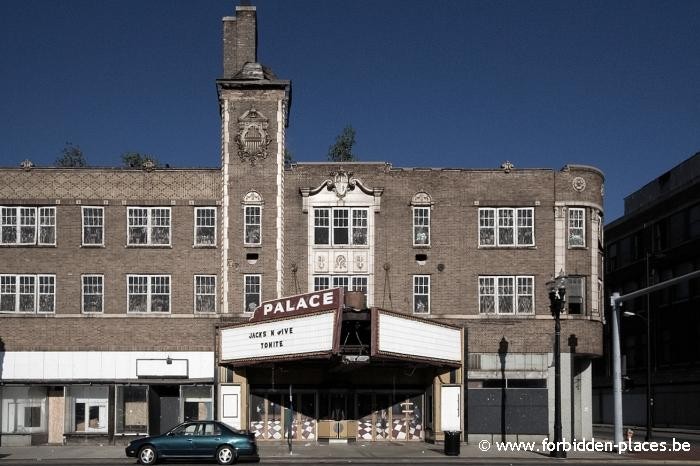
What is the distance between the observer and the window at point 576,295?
4378 cm

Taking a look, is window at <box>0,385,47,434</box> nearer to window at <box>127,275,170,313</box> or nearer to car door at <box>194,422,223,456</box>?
window at <box>127,275,170,313</box>

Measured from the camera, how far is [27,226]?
43844 millimetres

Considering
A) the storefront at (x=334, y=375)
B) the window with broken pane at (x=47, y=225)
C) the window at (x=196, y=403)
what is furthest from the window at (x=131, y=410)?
the window with broken pane at (x=47, y=225)

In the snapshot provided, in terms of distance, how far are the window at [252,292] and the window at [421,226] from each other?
7526 mm

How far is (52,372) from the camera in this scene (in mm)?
42812

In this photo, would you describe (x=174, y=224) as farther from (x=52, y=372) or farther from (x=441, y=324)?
(x=441, y=324)

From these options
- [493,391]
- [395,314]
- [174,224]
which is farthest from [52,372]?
[493,391]

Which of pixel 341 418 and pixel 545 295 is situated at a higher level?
pixel 545 295

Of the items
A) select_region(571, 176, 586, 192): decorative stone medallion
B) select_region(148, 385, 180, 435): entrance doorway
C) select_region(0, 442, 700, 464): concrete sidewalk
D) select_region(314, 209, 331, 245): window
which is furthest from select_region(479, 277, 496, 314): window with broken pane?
select_region(148, 385, 180, 435): entrance doorway

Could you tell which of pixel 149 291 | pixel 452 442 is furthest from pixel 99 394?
pixel 452 442

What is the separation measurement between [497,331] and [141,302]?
1646cm

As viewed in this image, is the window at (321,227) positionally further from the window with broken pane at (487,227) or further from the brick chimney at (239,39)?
the brick chimney at (239,39)

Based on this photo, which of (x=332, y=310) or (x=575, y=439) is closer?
(x=332, y=310)

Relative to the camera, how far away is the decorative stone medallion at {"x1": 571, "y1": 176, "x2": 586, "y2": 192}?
44.2 m
